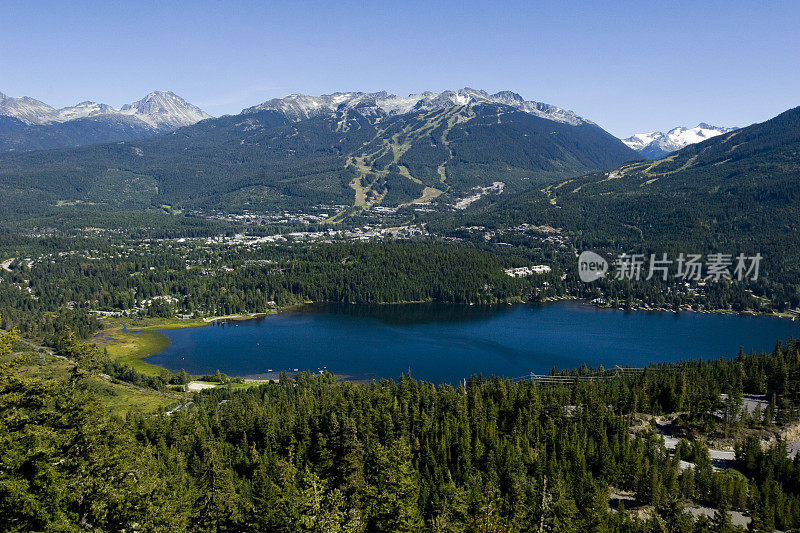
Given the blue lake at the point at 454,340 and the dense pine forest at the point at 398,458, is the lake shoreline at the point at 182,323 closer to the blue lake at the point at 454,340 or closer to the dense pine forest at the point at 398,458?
the blue lake at the point at 454,340

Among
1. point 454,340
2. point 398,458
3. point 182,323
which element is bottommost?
point 182,323

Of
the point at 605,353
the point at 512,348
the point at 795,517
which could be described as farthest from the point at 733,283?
the point at 795,517

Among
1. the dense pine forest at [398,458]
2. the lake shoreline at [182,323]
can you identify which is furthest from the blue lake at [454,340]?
the dense pine forest at [398,458]

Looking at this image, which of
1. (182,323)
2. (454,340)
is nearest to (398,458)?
(454,340)

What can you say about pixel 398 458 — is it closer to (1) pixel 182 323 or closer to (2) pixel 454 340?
(2) pixel 454 340

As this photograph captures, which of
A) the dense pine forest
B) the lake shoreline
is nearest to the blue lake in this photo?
the lake shoreline

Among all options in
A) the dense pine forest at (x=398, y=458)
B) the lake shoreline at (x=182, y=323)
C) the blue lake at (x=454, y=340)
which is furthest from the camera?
the lake shoreline at (x=182, y=323)

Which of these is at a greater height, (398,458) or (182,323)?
(398,458)
